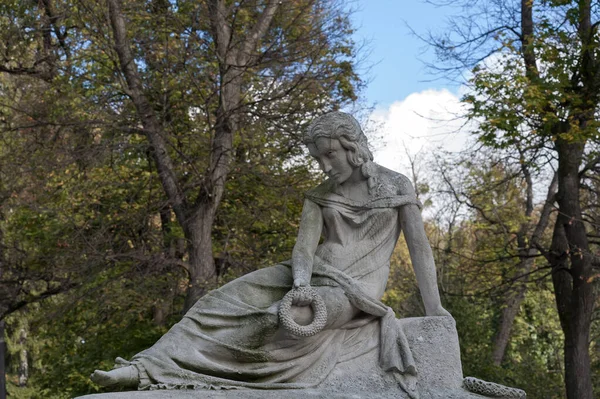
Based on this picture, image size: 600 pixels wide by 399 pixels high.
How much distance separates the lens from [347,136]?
6.66m

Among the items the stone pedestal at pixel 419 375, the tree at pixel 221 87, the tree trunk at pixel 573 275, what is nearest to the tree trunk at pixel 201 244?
the tree at pixel 221 87

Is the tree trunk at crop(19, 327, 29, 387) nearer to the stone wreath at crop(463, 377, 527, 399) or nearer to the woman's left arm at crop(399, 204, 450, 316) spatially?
the woman's left arm at crop(399, 204, 450, 316)

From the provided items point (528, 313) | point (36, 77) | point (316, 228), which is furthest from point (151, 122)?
point (528, 313)

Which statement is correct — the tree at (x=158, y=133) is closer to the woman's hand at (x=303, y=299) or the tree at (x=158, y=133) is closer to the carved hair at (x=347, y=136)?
the carved hair at (x=347, y=136)

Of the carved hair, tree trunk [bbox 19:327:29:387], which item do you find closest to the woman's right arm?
the carved hair

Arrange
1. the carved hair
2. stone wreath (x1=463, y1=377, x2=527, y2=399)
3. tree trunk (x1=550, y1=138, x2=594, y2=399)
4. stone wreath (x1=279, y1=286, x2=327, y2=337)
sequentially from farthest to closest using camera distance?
1. tree trunk (x1=550, y1=138, x2=594, y2=399)
2. the carved hair
3. stone wreath (x1=463, y1=377, x2=527, y2=399)
4. stone wreath (x1=279, y1=286, x2=327, y2=337)

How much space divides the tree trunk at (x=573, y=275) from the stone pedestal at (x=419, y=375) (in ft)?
23.9

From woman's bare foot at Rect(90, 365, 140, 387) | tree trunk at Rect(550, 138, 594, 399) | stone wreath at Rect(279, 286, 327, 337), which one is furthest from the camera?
tree trunk at Rect(550, 138, 594, 399)

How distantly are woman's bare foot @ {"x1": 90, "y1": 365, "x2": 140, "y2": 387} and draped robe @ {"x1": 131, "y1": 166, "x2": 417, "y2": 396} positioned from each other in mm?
58

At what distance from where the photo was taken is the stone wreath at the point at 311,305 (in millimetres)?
6055

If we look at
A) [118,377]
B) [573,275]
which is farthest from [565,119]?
[118,377]

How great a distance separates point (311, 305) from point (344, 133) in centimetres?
120

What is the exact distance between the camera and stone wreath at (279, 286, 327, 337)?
19.9 ft

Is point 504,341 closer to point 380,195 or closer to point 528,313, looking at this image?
point 528,313
